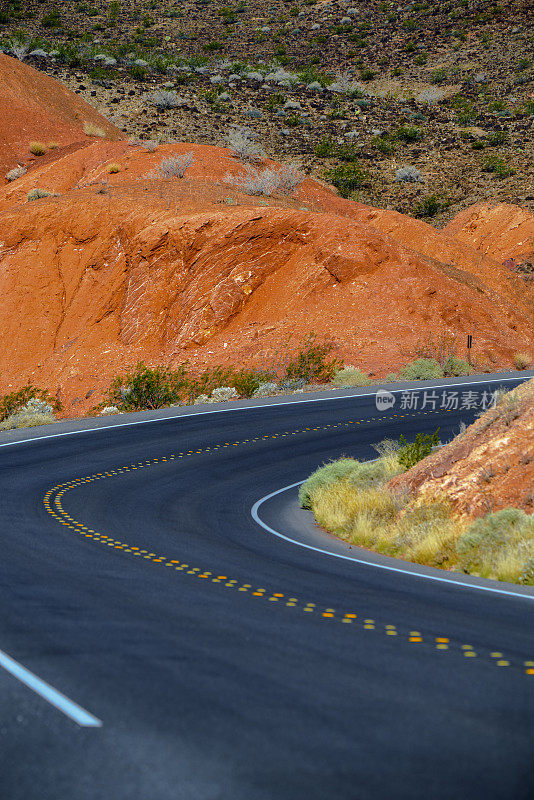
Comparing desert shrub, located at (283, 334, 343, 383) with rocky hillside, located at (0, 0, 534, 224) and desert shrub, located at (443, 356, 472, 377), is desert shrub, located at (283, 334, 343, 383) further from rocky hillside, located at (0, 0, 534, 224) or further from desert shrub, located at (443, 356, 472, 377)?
rocky hillside, located at (0, 0, 534, 224)

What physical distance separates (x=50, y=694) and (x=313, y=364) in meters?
24.5

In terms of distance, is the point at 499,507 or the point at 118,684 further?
the point at 499,507

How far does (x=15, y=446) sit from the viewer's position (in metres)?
19.9

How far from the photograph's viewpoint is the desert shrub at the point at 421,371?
94.0ft

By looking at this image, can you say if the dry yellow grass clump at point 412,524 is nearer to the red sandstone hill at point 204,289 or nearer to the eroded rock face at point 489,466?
the eroded rock face at point 489,466

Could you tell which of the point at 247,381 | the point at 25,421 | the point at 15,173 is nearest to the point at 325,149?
the point at 15,173

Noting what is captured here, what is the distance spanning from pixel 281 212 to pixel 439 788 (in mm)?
32874

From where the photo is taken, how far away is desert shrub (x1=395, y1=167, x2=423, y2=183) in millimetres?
61312

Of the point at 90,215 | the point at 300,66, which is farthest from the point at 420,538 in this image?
the point at 300,66

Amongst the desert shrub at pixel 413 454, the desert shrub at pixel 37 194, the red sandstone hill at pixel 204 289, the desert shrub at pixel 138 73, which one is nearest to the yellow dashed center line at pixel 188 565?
the desert shrub at pixel 413 454

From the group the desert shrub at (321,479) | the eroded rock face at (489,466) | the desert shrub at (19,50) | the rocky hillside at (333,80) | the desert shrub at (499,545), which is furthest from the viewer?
the desert shrub at (19,50)

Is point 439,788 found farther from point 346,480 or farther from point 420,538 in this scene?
point 346,480

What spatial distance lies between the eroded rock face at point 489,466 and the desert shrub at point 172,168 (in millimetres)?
31638

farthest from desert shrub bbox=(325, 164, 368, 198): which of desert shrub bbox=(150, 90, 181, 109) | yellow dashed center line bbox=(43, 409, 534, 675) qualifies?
yellow dashed center line bbox=(43, 409, 534, 675)
